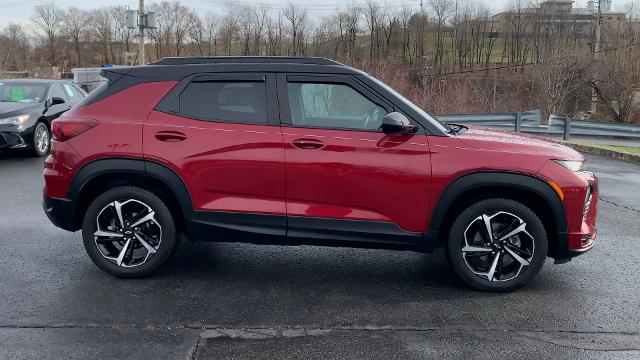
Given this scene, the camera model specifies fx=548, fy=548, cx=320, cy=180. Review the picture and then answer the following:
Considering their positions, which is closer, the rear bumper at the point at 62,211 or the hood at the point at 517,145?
the hood at the point at 517,145

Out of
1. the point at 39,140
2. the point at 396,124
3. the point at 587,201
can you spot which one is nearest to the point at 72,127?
the point at 396,124

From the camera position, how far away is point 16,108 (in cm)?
1084

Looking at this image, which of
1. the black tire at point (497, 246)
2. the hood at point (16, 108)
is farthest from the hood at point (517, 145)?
the hood at point (16, 108)

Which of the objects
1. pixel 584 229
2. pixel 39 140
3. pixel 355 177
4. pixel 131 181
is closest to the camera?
pixel 355 177

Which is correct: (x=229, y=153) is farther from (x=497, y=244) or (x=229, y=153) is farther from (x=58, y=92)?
(x=58, y=92)

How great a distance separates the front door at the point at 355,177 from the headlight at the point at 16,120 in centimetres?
842

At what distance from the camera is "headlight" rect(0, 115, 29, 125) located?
10.5 m

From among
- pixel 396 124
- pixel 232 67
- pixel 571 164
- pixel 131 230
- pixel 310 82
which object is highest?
pixel 232 67

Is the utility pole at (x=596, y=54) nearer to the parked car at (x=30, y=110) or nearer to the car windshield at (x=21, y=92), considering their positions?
the parked car at (x=30, y=110)

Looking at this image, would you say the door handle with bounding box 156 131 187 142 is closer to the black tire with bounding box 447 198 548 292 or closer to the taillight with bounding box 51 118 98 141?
the taillight with bounding box 51 118 98 141

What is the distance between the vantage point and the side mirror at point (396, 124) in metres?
4.06

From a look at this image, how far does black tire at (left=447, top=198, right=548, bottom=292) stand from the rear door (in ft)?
4.53

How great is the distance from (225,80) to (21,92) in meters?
9.44

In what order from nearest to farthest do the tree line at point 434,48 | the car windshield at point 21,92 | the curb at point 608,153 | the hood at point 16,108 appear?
the hood at point 16,108
the car windshield at point 21,92
the curb at point 608,153
the tree line at point 434,48
